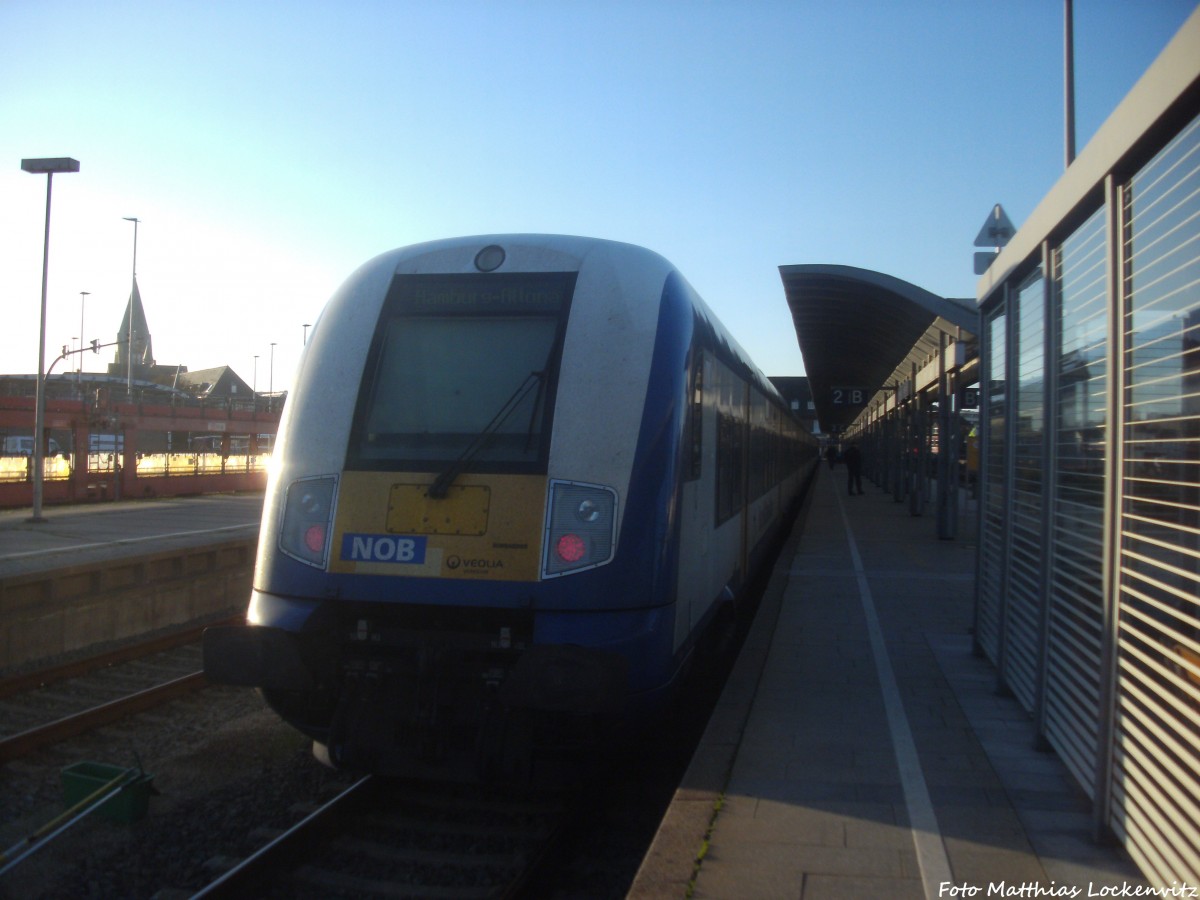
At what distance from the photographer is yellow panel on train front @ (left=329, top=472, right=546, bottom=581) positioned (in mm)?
5090

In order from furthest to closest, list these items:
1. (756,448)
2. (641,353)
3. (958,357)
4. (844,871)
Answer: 1. (958,357)
2. (756,448)
3. (641,353)
4. (844,871)

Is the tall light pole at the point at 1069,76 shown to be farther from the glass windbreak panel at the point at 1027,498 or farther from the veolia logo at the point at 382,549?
the veolia logo at the point at 382,549

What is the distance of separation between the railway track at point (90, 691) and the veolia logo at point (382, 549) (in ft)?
9.09

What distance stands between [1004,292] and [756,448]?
399 cm

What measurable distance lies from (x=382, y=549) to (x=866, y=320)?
17.3 metres

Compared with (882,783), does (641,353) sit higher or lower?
higher

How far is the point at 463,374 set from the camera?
222 inches

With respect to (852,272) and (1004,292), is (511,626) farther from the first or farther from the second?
(852,272)

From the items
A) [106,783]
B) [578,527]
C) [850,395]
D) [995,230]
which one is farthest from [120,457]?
[578,527]

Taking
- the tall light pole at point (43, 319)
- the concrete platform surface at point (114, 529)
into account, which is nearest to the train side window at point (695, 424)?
the concrete platform surface at point (114, 529)

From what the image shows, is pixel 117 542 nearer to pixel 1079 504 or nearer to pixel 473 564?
pixel 473 564

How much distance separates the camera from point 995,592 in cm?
761

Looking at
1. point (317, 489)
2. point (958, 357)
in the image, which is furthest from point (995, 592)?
point (958, 357)

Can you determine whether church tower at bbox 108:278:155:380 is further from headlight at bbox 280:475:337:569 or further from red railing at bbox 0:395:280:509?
headlight at bbox 280:475:337:569
